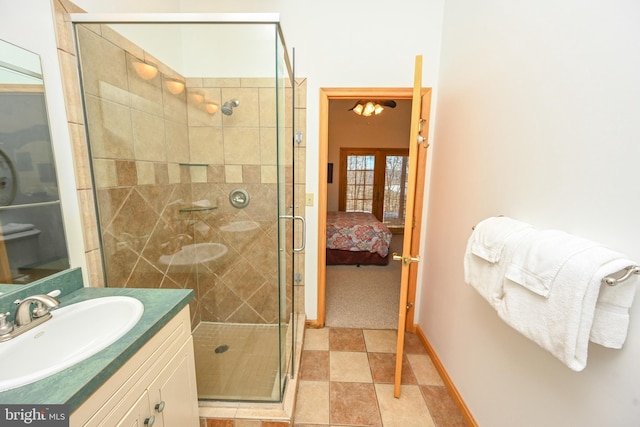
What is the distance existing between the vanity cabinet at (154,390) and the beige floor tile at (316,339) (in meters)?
1.02

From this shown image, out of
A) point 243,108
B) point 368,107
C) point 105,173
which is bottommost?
point 105,173

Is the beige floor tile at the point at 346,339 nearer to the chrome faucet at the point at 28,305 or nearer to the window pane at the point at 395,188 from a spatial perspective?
the chrome faucet at the point at 28,305

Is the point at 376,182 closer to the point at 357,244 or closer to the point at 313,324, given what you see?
the point at 357,244

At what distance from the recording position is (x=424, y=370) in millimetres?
1806

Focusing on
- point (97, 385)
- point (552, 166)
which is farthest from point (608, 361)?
point (97, 385)

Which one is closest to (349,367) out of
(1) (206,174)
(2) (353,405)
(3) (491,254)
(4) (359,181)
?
(2) (353,405)

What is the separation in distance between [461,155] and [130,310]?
1931 mm

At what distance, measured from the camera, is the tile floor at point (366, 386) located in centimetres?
145

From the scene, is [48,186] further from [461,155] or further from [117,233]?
[461,155]

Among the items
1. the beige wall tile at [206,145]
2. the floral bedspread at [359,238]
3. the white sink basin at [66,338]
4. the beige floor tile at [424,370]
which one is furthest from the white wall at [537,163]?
the floral bedspread at [359,238]

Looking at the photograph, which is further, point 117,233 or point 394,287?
point 394,287

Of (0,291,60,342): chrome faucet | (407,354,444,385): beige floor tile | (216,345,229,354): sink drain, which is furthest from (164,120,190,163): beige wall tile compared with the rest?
(407,354,444,385): beige floor tile

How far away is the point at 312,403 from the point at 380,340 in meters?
0.84

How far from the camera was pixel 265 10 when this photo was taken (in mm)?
1890
